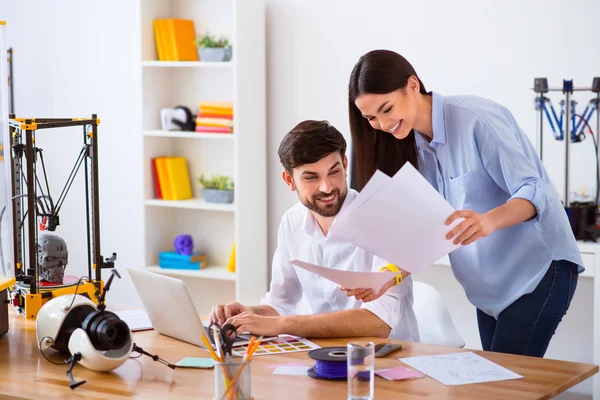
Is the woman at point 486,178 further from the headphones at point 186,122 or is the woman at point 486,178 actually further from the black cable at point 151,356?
the headphones at point 186,122

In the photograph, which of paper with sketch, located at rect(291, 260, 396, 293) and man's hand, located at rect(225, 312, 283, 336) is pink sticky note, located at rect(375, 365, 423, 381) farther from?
man's hand, located at rect(225, 312, 283, 336)

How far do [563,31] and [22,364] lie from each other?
2.71m

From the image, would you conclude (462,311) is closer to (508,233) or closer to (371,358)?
(508,233)

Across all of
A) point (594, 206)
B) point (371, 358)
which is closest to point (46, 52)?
point (594, 206)

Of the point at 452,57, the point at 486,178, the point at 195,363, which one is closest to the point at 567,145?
the point at 452,57

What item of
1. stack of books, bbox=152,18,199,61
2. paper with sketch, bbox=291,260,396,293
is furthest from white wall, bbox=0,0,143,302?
paper with sketch, bbox=291,260,396,293

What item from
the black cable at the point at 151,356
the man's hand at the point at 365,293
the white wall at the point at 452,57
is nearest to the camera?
the black cable at the point at 151,356

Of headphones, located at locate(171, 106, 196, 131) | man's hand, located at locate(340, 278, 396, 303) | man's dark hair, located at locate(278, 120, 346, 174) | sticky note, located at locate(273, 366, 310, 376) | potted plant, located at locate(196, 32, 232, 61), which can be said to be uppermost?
potted plant, located at locate(196, 32, 232, 61)

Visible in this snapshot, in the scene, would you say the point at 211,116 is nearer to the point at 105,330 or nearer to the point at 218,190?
the point at 218,190

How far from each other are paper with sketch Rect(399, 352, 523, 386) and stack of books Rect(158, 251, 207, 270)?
2.77 meters

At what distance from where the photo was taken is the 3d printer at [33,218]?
7.48ft

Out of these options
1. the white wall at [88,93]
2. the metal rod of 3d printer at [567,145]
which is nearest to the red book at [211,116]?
the white wall at [88,93]

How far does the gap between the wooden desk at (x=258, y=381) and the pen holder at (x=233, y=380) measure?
113 millimetres

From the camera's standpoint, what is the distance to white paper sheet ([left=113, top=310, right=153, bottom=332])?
2.25 m
